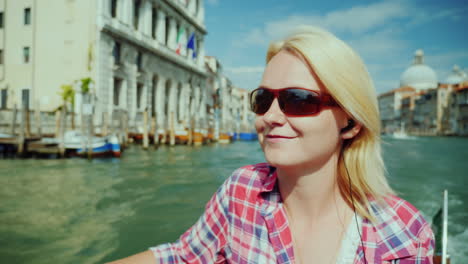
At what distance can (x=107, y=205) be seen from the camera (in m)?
4.55

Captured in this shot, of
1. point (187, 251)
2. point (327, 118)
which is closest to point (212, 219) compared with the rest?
point (187, 251)

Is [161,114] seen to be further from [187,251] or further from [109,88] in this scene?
[187,251]

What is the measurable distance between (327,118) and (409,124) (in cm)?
7560

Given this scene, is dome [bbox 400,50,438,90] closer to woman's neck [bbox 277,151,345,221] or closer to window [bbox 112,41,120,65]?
window [bbox 112,41,120,65]

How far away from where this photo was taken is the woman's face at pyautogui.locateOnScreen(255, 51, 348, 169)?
0.95 m

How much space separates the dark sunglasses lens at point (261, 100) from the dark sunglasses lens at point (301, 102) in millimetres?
71

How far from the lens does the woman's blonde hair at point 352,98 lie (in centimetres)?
90

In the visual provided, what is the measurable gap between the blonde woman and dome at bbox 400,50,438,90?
8054cm

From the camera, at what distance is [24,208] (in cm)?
437

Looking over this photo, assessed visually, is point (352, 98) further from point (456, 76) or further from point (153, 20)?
point (456, 76)

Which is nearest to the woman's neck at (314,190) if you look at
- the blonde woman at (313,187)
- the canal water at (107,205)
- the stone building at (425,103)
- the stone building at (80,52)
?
the blonde woman at (313,187)

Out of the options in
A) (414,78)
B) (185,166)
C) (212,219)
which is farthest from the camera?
(414,78)

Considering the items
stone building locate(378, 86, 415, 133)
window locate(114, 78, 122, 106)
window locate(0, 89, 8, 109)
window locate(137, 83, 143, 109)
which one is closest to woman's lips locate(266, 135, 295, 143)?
window locate(114, 78, 122, 106)

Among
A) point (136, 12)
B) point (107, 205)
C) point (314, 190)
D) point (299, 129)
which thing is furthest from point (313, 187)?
point (136, 12)
